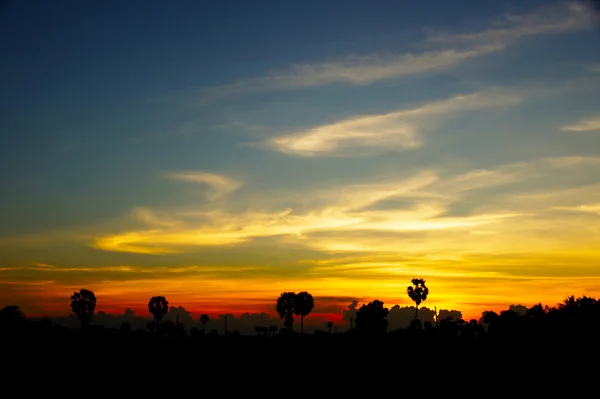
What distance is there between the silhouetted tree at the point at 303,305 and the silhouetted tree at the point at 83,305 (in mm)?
50281

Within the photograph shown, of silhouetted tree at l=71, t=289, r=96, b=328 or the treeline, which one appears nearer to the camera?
the treeline

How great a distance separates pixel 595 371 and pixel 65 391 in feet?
124

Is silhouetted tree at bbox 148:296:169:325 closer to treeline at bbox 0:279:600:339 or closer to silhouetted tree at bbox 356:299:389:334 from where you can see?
treeline at bbox 0:279:600:339

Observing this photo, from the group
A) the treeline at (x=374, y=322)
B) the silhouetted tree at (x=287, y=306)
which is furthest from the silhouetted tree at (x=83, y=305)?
the silhouetted tree at (x=287, y=306)

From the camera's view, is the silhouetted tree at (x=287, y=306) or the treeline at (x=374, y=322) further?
the silhouetted tree at (x=287, y=306)

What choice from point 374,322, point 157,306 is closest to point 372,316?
point 374,322

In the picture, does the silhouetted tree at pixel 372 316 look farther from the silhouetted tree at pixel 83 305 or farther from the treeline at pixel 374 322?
the silhouetted tree at pixel 83 305

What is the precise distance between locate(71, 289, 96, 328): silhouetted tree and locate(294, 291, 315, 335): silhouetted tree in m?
50.3

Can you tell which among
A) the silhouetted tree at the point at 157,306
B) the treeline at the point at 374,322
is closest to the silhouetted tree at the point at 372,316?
the treeline at the point at 374,322

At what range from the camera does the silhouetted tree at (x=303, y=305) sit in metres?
146

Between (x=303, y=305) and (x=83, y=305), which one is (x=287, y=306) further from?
(x=83, y=305)

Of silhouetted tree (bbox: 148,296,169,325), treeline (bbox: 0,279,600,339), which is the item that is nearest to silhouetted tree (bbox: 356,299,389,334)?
treeline (bbox: 0,279,600,339)

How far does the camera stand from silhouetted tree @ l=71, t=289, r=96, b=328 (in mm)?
130250

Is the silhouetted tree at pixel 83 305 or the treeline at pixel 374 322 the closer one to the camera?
the treeline at pixel 374 322
